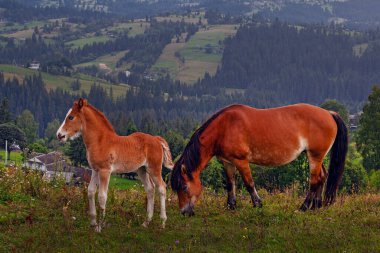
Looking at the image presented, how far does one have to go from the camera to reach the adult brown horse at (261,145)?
12539mm

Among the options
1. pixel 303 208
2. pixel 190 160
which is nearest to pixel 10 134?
pixel 190 160

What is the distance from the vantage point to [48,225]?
455 inches

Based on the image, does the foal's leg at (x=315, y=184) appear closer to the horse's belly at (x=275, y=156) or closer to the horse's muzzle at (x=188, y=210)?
the horse's belly at (x=275, y=156)

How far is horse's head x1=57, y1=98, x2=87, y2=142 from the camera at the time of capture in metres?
11.3

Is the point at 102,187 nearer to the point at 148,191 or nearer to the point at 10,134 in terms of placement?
the point at 148,191

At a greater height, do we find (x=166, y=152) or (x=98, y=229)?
(x=166, y=152)

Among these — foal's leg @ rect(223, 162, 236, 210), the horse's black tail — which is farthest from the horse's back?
foal's leg @ rect(223, 162, 236, 210)

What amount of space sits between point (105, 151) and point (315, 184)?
5.09 meters

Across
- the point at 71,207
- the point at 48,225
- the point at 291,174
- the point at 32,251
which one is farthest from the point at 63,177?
the point at 291,174

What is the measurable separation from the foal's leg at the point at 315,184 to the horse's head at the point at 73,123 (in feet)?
17.7

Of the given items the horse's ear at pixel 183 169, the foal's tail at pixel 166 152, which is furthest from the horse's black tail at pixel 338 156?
the foal's tail at pixel 166 152

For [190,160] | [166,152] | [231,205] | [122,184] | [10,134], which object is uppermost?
[166,152]

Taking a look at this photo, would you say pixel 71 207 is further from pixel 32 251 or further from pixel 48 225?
pixel 32 251

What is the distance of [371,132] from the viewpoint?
202 feet
